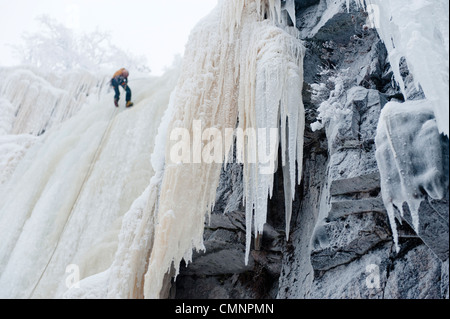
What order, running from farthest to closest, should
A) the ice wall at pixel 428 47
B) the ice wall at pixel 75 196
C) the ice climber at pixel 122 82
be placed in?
the ice climber at pixel 122 82
the ice wall at pixel 75 196
the ice wall at pixel 428 47

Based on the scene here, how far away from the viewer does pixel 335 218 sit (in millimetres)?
3225

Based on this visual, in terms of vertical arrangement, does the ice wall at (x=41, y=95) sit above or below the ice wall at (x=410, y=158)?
below

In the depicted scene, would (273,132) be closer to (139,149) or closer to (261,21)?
(261,21)

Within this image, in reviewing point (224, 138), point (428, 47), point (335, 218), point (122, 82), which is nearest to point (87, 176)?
point (122, 82)

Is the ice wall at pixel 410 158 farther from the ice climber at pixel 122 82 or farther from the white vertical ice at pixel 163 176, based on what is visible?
the ice climber at pixel 122 82

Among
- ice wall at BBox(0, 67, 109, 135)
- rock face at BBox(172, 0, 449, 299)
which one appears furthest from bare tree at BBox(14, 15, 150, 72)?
rock face at BBox(172, 0, 449, 299)

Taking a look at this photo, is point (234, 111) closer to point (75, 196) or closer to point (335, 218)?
point (335, 218)

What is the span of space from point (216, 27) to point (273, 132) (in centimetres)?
183

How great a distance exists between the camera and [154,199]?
403cm

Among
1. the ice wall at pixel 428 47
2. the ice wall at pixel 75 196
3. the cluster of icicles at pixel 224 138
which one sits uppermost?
the ice wall at pixel 428 47

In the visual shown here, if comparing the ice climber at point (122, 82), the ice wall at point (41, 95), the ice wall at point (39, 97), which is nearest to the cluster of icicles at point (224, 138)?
the ice climber at point (122, 82)

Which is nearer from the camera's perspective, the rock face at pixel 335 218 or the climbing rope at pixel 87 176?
the rock face at pixel 335 218

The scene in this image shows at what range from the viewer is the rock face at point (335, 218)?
9.27 ft

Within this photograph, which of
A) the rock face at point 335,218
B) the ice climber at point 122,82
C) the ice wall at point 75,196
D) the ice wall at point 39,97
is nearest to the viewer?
the rock face at point 335,218
